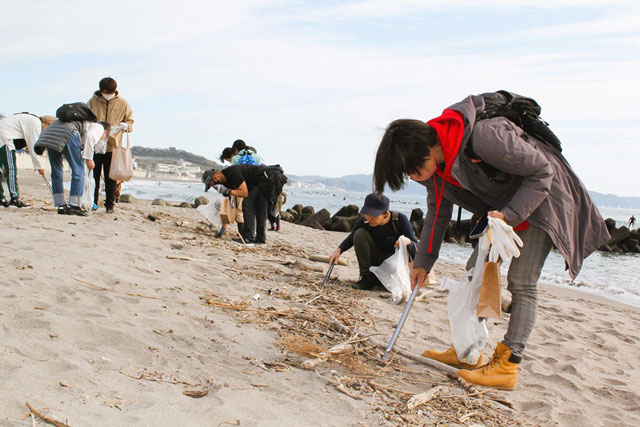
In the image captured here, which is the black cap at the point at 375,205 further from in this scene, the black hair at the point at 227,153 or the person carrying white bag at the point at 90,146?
the person carrying white bag at the point at 90,146

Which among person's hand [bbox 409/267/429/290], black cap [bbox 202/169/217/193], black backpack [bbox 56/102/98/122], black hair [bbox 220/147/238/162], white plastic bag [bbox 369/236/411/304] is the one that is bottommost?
white plastic bag [bbox 369/236/411/304]

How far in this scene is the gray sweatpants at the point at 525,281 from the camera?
256cm

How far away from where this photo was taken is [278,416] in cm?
203

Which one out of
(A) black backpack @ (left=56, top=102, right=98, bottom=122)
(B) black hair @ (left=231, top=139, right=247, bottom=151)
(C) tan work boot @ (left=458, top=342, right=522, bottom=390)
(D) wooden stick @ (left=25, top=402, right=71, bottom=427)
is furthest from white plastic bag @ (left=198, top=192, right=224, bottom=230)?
(D) wooden stick @ (left=25, top=402, right=71, bottom=427)

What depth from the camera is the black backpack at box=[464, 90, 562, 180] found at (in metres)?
2.53

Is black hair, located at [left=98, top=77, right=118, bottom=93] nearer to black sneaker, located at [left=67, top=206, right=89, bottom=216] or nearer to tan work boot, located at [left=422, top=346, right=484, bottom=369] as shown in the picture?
black sneaker, located at [left=67, top=206, right=89, bottom=216]

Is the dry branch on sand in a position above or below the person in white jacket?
below

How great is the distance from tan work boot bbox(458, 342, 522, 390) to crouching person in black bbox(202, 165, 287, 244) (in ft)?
14.4

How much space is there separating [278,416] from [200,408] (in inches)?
12.0

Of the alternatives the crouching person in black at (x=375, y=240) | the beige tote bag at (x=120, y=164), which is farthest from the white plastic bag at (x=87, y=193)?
the crouching person in black at (x=375, y=240)

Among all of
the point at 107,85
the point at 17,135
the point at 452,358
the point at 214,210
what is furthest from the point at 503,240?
the point at 17,135

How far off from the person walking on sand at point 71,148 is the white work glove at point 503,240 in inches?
216

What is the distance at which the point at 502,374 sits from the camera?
2695 millimetres

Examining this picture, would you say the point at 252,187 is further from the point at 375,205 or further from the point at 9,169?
the point at 9,169
